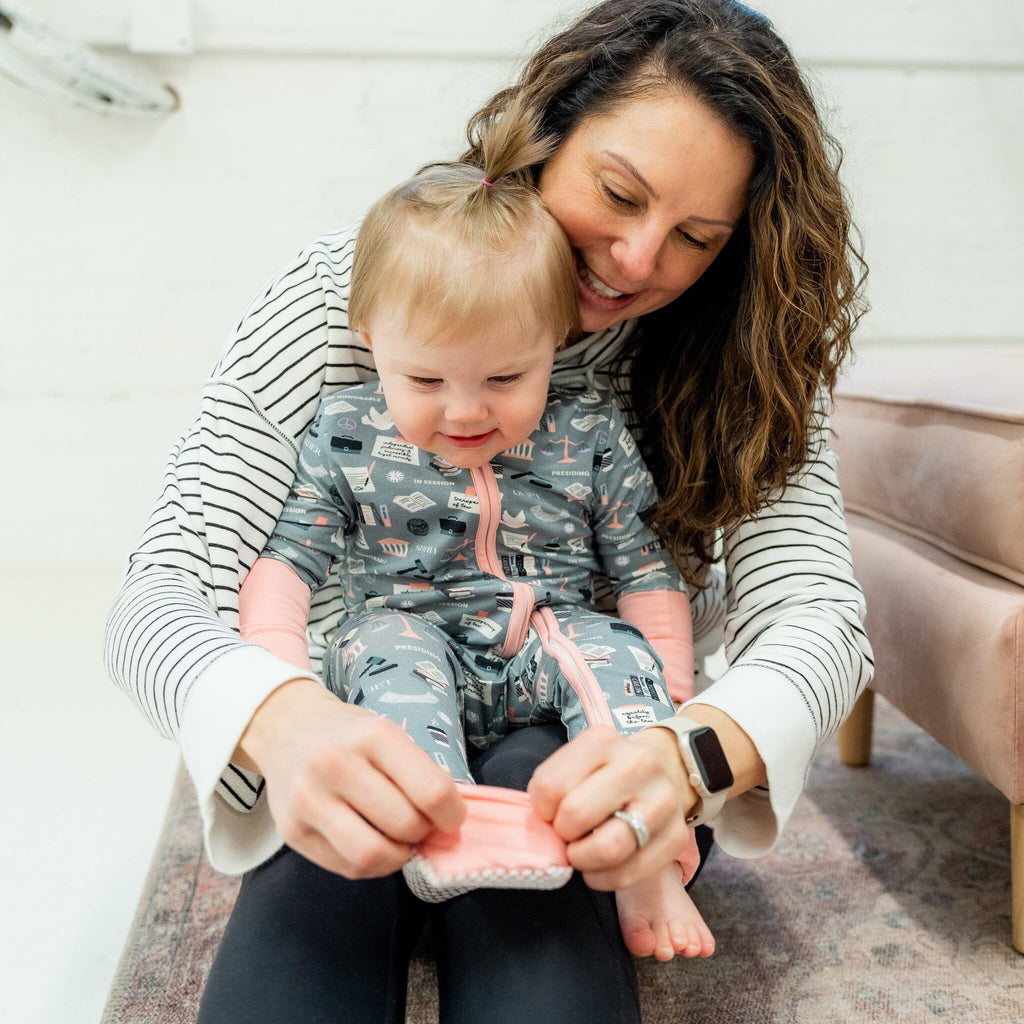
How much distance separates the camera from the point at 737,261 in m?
0.99

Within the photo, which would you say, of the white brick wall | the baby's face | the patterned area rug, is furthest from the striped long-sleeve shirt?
the white brick wall

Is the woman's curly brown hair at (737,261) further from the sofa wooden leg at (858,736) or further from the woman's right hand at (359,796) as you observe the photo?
the sofa wooden leg at (858,736)

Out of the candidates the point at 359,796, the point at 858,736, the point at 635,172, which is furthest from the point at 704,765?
the point at 858,736

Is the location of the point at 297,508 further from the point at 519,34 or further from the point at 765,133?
the point at 519,34

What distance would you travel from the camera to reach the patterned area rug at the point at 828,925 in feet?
3.14

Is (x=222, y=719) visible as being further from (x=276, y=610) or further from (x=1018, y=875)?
(x=1018, y=875)

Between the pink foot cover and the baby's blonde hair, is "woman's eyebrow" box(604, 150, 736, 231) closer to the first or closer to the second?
the baby's blonde hair

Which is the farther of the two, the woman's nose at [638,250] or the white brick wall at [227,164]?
the white brick wall at [227,164]

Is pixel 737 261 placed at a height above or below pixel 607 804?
above

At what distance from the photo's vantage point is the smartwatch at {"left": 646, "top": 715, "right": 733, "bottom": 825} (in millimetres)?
719

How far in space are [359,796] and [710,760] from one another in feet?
0.84

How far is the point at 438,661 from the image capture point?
864mm

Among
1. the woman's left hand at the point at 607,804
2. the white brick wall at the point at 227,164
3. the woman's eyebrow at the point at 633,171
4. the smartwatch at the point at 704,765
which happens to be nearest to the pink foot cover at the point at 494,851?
the woman's left hand at the point at 607,804

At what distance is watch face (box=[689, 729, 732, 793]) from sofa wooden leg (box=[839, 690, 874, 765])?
0.79 m
